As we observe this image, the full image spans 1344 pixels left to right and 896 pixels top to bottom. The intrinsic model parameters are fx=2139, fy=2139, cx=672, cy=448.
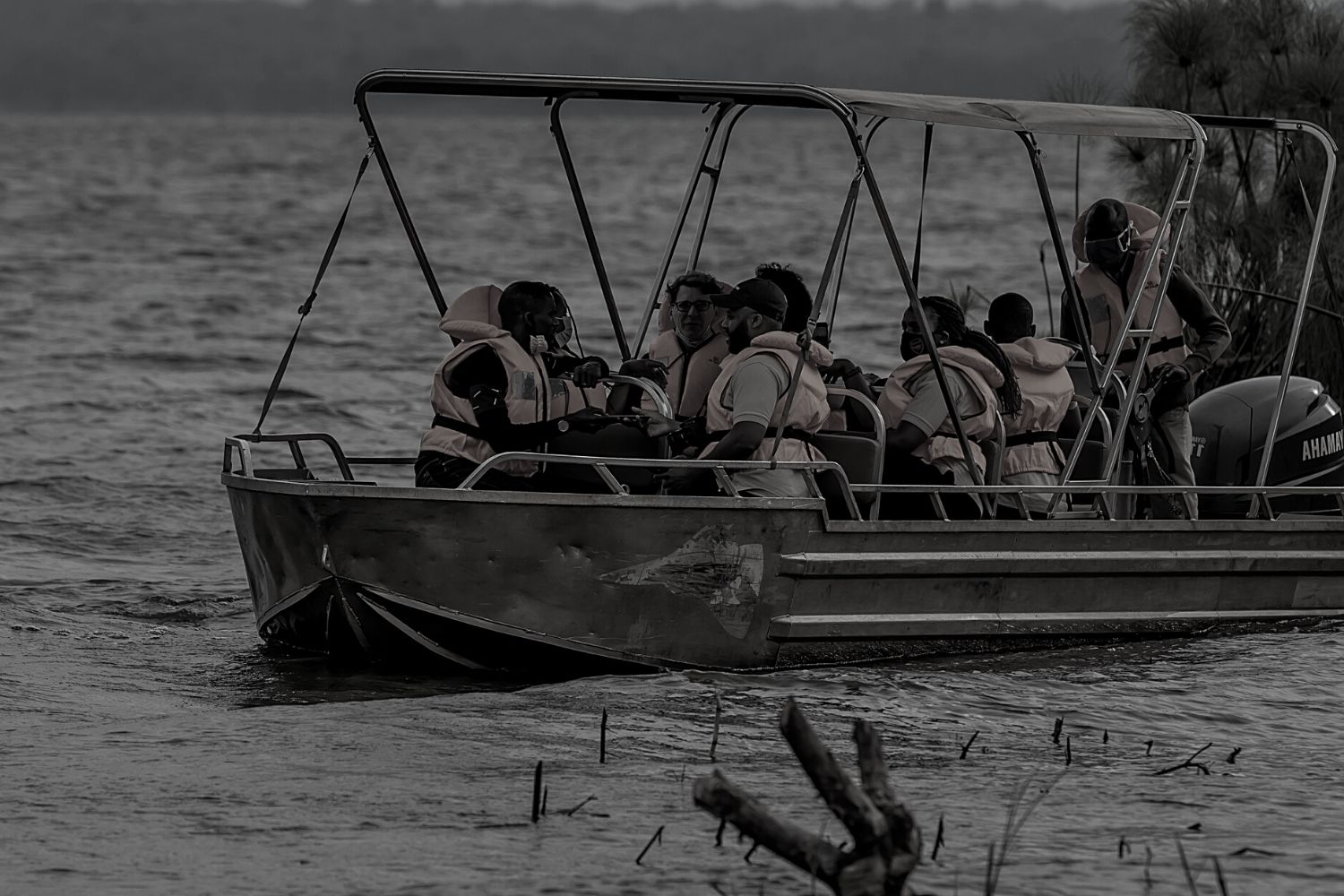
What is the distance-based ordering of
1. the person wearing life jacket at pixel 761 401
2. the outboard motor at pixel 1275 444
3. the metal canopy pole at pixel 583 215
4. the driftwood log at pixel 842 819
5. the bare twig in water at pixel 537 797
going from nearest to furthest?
1. the driftwood log at pixel 842 819
2. the bare twig in water at pixel 537 797
3. the person wearing life jacket at pixel 761 401
4. the metal canopy pole at pixel 583 215
5. the outboard motor at pixel 1275 444

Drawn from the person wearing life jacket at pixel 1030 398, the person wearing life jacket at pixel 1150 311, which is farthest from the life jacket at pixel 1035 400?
the person wearing life jacket at pixel 1150 311

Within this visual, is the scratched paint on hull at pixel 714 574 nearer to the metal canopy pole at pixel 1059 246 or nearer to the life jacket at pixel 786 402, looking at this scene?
the life jacket at pixel 786 402

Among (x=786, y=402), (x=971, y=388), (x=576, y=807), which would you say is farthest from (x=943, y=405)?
(x=576, y=807)

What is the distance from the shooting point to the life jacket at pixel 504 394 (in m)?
8.93

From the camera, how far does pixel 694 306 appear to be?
9469mm

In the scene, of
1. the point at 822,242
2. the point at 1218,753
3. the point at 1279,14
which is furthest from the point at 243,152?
the point at 1218,753

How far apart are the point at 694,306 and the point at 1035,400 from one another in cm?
159

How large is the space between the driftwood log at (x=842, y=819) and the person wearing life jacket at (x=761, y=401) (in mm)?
3852

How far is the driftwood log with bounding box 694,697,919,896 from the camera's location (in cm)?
470

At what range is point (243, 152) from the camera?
108 meters

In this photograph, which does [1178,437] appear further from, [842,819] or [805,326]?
[842,819]

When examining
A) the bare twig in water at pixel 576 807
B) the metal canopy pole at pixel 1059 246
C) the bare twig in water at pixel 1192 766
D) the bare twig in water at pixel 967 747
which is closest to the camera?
the bare twig in water at pixel 576 807

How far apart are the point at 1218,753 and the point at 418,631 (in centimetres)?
320

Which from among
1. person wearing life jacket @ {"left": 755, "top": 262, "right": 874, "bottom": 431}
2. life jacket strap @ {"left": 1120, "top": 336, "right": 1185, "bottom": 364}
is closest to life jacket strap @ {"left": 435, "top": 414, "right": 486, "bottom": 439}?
person wearing life jacket @ {"left": 755, "top": 262, "right": 874, "bottom": 431}
